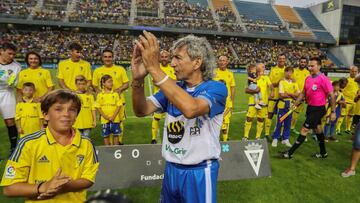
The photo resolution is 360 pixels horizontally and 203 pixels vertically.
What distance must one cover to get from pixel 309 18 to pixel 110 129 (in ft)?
222

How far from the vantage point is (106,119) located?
689cm

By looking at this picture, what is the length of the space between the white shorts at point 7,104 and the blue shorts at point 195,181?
5245mm

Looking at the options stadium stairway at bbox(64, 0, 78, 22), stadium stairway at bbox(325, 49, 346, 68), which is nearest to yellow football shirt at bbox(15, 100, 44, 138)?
stadium stairway at bbox(64, 0, 78, 22)

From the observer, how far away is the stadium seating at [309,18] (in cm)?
6120

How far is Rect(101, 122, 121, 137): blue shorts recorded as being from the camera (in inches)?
277

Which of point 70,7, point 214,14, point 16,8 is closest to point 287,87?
point 16,8

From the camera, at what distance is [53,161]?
2461mm

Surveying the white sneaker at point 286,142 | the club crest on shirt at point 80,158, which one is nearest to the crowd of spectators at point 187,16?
the white sneaker at point 286,142

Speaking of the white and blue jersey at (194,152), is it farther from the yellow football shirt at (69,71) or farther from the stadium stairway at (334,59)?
the stadium stairway at (334,59)

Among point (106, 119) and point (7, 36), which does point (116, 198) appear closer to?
point (106, 119)

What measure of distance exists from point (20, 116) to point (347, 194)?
21.8ft

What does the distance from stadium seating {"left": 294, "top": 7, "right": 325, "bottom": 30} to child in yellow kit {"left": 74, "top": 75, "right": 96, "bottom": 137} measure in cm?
6365

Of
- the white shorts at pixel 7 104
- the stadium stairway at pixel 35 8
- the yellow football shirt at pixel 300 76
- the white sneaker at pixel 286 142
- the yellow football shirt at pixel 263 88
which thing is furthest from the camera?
the stadium stairway at pixel 35 8

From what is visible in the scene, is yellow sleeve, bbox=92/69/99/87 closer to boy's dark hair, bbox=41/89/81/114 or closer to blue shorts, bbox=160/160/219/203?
boy's dark hair, bbox=41/89/81/114
